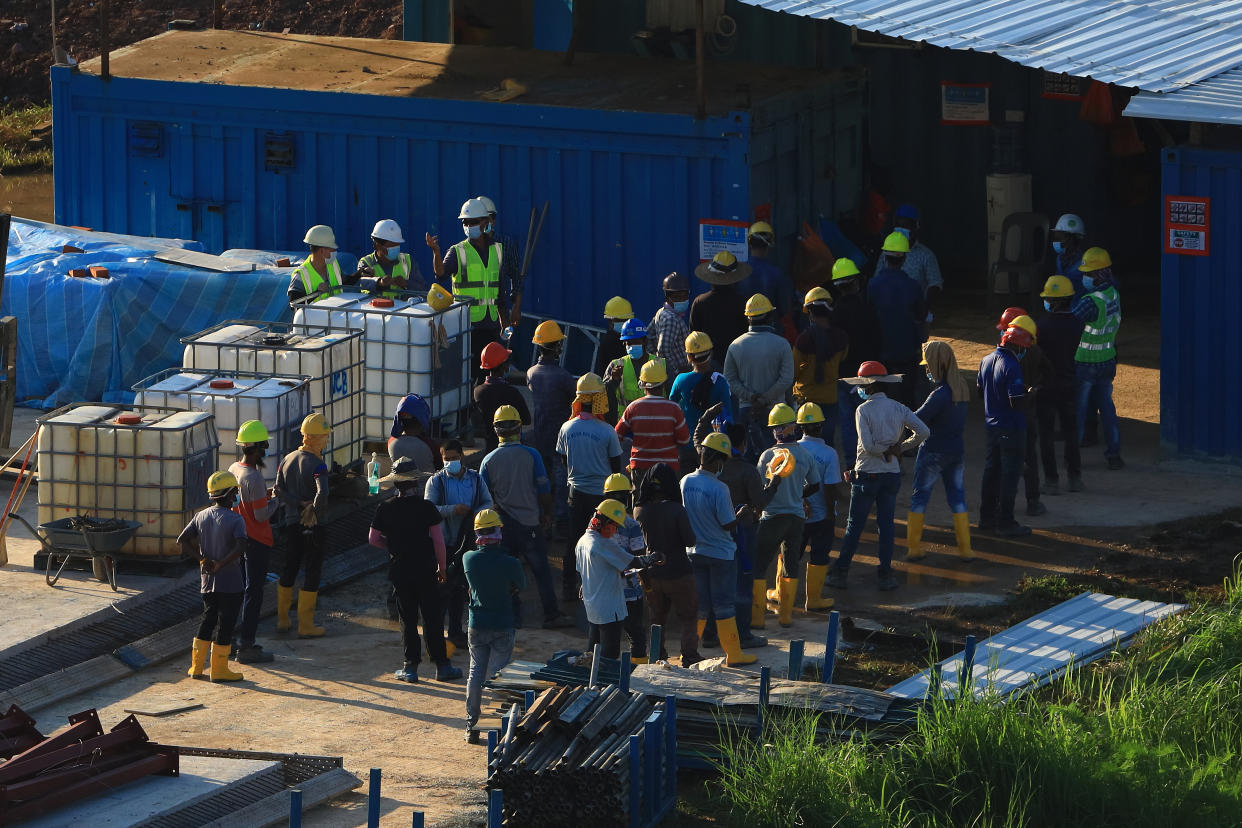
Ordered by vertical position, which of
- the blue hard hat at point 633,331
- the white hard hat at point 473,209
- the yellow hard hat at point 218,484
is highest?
the white hard hat at point 473,209

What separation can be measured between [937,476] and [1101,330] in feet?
9.05

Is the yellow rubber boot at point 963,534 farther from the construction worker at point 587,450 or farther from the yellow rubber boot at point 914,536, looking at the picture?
the construction worker at point 587,450

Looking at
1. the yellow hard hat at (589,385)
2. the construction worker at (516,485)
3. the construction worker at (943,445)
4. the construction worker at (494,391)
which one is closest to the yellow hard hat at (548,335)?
the construction worker at (494,391)

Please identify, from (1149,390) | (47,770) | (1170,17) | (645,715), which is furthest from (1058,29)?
(47,770)

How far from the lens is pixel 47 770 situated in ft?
34.2

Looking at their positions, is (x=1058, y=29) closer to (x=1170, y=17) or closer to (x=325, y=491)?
(x=1170, y=17)

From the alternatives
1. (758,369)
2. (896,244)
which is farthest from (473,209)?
(758,369)

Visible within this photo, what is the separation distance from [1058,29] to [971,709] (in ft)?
31.1

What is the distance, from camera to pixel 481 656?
39.7 feet

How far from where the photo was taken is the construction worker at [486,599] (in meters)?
12.0

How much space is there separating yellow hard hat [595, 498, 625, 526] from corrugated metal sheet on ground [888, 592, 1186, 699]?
191cm

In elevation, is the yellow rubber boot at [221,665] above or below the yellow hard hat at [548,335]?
below

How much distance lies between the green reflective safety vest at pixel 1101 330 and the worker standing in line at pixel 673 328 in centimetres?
334

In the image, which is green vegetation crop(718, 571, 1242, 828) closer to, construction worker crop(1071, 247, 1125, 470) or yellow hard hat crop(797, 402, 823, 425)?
yellow hard hat crop(797, 402, 823, 425)
